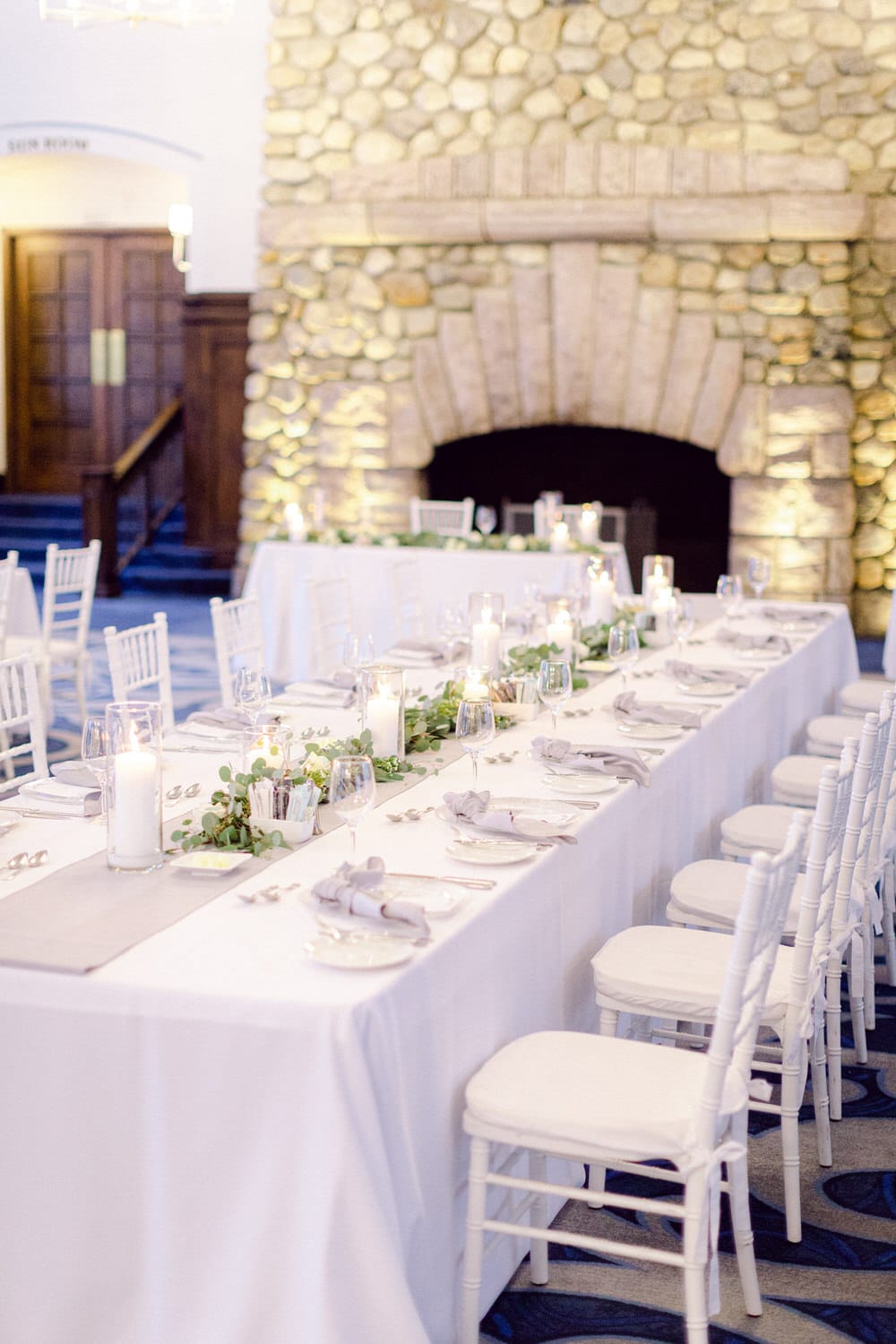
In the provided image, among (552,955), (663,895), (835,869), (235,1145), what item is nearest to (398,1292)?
(235,1145)

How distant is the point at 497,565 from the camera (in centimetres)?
769

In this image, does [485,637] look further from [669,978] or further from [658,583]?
[669,978]

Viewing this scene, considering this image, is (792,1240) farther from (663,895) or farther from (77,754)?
(77,754)

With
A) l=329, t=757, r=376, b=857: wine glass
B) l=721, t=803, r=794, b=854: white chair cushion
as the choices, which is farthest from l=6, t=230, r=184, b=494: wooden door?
l=329, t=757, r=376, b=857: wine glass

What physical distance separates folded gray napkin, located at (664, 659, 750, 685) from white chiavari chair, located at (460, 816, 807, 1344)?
2070 mm

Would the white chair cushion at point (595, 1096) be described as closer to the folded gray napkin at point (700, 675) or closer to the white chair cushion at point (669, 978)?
the white chair cushion at point (669, 978)

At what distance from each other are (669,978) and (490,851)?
400 mm

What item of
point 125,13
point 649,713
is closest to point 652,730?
point 649,713

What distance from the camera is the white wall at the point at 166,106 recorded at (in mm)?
11109

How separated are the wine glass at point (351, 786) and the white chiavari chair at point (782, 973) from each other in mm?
656

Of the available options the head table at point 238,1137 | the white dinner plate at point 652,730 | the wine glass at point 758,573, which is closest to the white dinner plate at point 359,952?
the head table at point 238,1137

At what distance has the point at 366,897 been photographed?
2.30 meters

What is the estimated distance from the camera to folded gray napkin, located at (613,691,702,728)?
3.84 metres

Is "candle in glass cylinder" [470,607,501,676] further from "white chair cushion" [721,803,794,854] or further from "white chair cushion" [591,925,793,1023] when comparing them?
"white chair cushion" [591,925,793,1023]
